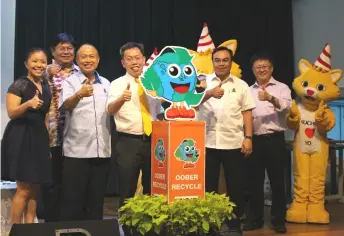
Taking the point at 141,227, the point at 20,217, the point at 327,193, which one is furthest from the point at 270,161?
the point at 327,193

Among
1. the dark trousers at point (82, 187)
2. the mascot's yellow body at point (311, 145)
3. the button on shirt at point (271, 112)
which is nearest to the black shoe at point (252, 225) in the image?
the mascot's yellow body at point (311, 145)

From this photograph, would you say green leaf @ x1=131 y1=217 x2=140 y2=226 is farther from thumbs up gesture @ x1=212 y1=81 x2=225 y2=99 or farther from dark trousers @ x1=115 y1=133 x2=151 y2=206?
thumbs up gesture @ x1=212 y1=81 x2=225 y2=99

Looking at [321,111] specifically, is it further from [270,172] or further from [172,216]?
[172,216]

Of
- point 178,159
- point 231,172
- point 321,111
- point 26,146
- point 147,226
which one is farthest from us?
point 321,111

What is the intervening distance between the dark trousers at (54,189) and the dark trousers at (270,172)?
4.64 feet

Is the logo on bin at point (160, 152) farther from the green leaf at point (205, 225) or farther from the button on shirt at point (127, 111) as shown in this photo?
the green leaf at point (205, 225)

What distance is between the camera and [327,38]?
6.27 meters

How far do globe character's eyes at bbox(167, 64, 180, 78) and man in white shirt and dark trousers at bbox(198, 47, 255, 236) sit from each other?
0.42m

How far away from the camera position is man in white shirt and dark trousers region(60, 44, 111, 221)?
2992mm

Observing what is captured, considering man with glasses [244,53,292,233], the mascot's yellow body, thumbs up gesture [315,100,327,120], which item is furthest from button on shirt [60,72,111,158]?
thumbs up gesture [315,100,327,120]

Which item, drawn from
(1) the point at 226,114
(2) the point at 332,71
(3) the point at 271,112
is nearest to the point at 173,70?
(1) the point at 226,114

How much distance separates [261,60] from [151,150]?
1.34 metres

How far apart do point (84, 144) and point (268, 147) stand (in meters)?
1.40

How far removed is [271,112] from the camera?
12.3ft
